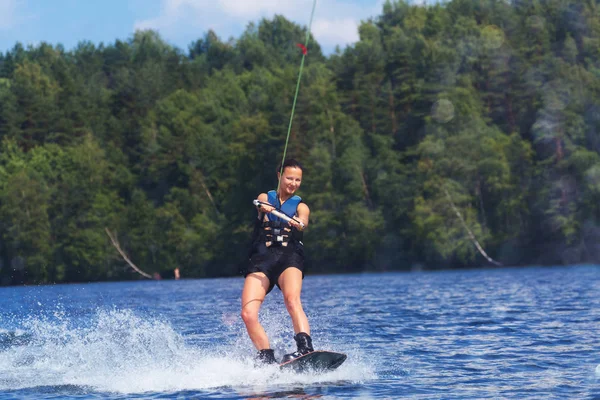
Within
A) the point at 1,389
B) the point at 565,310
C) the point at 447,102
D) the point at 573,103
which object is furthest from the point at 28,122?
the point at 1,389

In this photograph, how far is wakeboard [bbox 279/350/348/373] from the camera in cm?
988

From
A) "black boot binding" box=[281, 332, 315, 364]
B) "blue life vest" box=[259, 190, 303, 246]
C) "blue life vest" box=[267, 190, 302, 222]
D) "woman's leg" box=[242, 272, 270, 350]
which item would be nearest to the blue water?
"black boot binding" box=[281, 332, 315, 364]

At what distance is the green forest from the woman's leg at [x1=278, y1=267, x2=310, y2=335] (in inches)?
1862

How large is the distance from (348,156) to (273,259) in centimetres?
5607

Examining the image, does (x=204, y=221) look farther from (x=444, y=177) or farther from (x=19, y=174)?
(x=444, y=177)

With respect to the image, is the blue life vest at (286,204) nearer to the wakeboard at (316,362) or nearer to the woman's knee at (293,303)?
the woman's knee at (293,303)

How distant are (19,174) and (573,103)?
130ft

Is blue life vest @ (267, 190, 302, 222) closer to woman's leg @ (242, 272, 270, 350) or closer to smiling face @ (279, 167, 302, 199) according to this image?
smiling face @ (279, 167, 302, 199)

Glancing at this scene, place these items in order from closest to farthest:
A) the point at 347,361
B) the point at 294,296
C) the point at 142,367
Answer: the point at 294,296 → the point at 142,367 → the point at 347,361

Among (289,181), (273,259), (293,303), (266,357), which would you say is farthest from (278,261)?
(266,357)

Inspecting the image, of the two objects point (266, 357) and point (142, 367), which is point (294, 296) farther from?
point (142, 367)

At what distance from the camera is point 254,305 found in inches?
397

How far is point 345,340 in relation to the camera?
14430 millimetres

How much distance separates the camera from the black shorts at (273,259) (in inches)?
402
